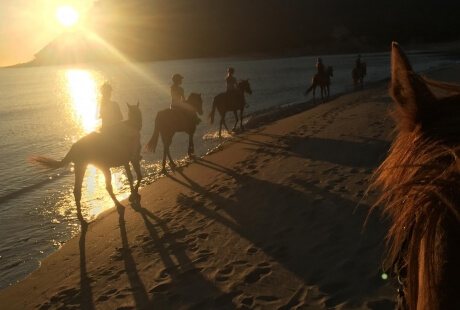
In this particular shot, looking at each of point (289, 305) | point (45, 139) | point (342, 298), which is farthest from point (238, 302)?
point (45, 139)

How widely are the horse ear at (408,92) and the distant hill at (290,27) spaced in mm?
120259

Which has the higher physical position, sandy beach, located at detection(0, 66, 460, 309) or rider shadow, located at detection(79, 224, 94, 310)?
sandy beach, located at detection(0, 66, 460, 309)

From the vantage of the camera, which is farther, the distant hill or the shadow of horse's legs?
the distant hill

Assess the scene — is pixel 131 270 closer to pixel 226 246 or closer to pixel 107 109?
pixel 226 246

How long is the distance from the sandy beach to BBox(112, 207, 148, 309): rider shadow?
0.06ft

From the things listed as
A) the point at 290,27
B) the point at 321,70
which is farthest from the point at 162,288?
the point at 290,27

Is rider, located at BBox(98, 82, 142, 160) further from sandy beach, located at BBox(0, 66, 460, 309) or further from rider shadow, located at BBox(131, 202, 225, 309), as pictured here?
rider shadow, located at BBox(131, 202, 225, 309)

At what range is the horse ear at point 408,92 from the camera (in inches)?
35.2

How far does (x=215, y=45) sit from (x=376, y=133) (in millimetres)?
146685

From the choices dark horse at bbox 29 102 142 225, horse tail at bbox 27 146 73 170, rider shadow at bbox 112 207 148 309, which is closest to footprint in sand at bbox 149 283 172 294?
rider shadow at bbox 112 207 148 309

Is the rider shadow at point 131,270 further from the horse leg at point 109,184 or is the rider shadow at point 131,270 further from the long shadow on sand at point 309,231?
the long shadow on sand at point 309,231

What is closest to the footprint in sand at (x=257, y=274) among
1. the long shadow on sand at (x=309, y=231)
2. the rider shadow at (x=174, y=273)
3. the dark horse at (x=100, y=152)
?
the long shadow on sand at (x=309, y=231)

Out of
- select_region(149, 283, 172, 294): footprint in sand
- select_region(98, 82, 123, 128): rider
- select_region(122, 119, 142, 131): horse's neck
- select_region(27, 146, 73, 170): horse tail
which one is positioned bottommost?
select_region(149, 283, 172, 294): footprint in sand

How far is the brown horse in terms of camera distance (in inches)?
30.2
